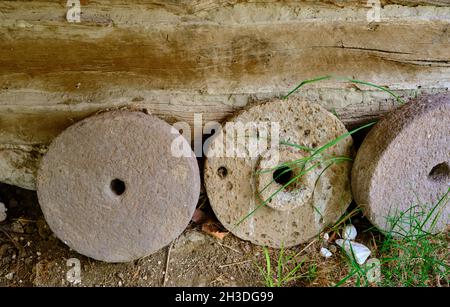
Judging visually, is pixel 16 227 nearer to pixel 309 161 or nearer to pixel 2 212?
pixel 2 212

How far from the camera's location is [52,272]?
6.87 feet

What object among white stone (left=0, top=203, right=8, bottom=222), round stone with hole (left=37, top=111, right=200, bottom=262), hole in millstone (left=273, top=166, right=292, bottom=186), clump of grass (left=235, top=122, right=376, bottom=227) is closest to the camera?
round stone with hole (left=37, top=111, right=200, bottom=262)

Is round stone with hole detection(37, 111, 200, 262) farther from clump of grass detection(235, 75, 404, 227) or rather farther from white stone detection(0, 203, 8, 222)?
white stone detection(0, 203, 8, 222)

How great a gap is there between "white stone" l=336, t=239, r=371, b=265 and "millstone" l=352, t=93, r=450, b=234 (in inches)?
5.2

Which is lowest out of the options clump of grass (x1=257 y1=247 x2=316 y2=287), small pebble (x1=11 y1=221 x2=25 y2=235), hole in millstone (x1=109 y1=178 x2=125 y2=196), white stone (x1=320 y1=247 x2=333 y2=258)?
clump of grass (x1=257 y1=247 x2=316 y2=287)

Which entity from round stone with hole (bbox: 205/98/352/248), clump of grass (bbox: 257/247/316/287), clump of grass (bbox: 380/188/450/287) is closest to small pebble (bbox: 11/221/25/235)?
round stone with hole (bbox: 205/98/352/248)

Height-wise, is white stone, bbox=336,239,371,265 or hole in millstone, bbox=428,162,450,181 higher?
hole in millstone, bbox=428,162,450,181

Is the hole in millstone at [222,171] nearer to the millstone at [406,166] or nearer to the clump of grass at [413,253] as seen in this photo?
the millstone at [406,166]

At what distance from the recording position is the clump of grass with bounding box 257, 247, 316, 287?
2021mm

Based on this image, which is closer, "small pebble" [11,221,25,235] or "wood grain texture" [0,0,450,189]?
"wood grain texture" [0,0,450,189]

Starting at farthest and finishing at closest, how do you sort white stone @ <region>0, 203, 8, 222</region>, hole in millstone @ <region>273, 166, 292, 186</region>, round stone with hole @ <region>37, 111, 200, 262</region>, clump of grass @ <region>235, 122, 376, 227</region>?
white stone @ <region>0, 203, 8, 222</region> → hole in millstone @ <region>273, 166, 292, 186</region> → clump of grass @ <region>235, 122, 376, 227</region> → round stone with hole @ <region>37, 111, 200, 262</region>

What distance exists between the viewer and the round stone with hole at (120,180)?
1.95 meters

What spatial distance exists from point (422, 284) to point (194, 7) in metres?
1.50

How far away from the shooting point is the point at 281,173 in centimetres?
203
